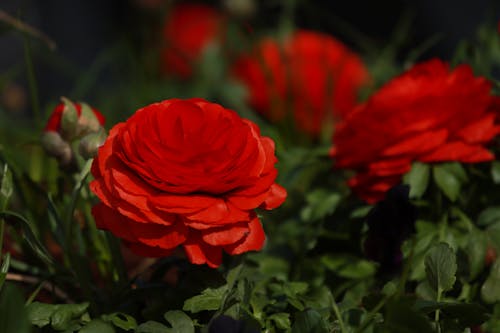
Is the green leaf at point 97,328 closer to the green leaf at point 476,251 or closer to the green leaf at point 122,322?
the green leaf at point 122,322

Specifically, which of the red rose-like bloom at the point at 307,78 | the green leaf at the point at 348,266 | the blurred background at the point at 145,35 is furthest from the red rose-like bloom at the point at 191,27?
the green leaf at the point at 348,266

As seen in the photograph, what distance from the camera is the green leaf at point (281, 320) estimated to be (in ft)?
2.54

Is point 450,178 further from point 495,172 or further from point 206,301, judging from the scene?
point 206,301

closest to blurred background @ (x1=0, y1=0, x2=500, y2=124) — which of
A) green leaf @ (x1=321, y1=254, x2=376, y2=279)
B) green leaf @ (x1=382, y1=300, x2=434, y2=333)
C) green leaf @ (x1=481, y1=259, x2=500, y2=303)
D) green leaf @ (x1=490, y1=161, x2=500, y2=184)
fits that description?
green leaf @ (x1=490, y1=161, x2=500, y2=184)

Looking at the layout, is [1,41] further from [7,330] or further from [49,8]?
[7,330]

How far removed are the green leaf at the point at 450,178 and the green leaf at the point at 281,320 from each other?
278 mm

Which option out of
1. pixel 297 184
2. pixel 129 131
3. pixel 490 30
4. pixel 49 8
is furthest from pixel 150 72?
pixel 49 8

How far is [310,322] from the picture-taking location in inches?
27.7

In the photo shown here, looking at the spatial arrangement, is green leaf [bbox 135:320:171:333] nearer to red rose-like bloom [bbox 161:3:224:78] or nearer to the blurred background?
the blurred background

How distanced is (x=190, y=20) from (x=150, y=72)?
1.32 m

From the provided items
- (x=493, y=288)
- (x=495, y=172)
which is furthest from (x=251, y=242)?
(x=495, y=172)

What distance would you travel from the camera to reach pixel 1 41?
4.12 metres

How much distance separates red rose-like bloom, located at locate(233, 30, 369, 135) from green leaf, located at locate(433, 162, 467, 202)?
686 mm

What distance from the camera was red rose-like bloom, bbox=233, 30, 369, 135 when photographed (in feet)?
5.60
